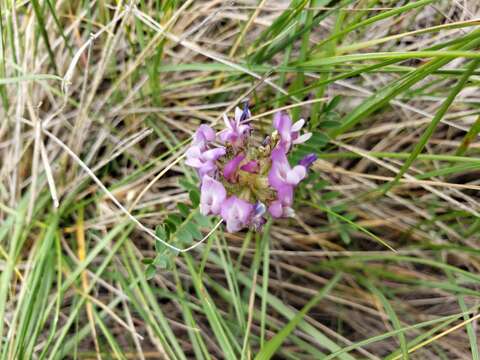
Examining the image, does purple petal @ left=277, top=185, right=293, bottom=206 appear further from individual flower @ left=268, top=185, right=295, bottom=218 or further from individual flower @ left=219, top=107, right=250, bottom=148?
individual flower @ left=219, top=107, right=250, bottom=148

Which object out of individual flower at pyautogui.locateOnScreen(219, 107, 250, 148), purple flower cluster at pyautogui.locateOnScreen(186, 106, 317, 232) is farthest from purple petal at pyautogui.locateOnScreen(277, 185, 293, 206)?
individual flower at pyautogui.locateOnScreen(219, 107, 250, 148)

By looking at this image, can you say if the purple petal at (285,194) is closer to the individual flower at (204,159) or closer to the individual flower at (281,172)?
the individual flower at (281,172)

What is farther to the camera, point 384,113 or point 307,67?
point 384,113

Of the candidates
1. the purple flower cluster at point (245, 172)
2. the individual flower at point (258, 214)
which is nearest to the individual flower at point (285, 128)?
the purple flower cluster at point (245, 172)

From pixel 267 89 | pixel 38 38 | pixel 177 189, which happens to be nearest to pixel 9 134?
pixel 38 38

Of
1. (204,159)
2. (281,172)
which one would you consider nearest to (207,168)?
(204,159)

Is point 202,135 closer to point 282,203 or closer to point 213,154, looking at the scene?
point 213,154

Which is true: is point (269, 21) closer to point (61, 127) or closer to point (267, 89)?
point (267, 89)
